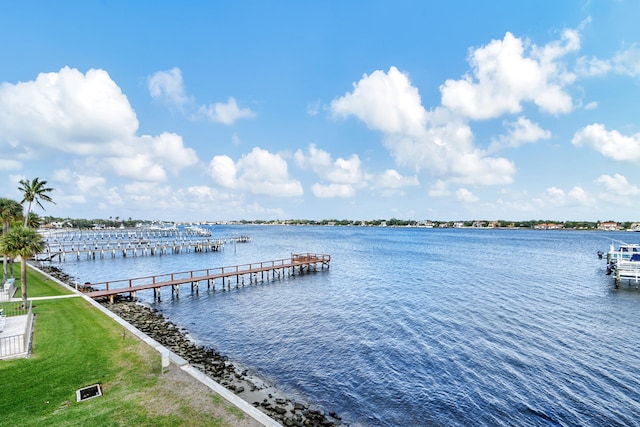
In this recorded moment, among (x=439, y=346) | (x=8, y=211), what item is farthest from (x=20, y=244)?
(x=8, y=211)

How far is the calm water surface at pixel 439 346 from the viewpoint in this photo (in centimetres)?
1498

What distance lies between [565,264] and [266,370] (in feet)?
221

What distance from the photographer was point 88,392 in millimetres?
12094

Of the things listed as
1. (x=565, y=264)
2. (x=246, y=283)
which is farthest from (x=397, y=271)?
(x=565, y=264)

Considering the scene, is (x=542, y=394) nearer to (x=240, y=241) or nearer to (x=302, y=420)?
(x=302, y=420)

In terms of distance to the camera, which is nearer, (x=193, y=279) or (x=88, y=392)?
(x=88, y=392)

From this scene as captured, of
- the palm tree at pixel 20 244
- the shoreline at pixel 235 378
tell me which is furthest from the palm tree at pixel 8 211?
the shoreline at pixel 235 378

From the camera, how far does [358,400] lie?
15570 mm

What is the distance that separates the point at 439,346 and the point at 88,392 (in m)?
18.9

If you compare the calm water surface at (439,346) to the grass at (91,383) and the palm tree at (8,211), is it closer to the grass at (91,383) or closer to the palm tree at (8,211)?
the grass at (91,383)

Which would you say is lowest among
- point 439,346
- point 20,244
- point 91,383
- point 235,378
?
point 439,346

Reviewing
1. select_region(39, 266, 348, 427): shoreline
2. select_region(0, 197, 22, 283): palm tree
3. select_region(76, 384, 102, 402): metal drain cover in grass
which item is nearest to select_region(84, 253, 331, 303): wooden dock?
select_region(39, 266, 348, 427): shoreline

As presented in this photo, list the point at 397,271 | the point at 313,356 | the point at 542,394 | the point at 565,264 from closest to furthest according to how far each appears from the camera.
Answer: the point at 542,394, the point at 313,356, the point at 397,271, the point at 565,264

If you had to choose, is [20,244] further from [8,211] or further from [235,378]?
[8,211]
